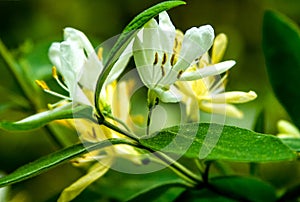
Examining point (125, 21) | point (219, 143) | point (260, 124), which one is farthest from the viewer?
point (125, 21)

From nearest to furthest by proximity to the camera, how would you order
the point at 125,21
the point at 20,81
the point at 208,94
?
the point at 208,94 → the point at 20,81 → the point at 125,21

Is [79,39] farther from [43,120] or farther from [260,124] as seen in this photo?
[260,124]

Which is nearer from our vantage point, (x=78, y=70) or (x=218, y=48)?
(x=78, y=70)

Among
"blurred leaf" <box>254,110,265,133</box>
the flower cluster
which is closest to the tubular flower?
the flower cluster

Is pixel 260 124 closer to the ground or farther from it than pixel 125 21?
farther from it

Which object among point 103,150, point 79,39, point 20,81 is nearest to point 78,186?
point 103,150

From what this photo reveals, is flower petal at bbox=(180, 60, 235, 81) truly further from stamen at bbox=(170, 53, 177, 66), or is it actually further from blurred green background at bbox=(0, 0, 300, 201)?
blurred green background at bbox=(0, 0, 300, 201)

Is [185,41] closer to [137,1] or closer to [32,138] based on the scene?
[32,138]

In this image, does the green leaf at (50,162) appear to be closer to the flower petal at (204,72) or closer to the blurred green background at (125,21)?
the flower petal at (204,72)
